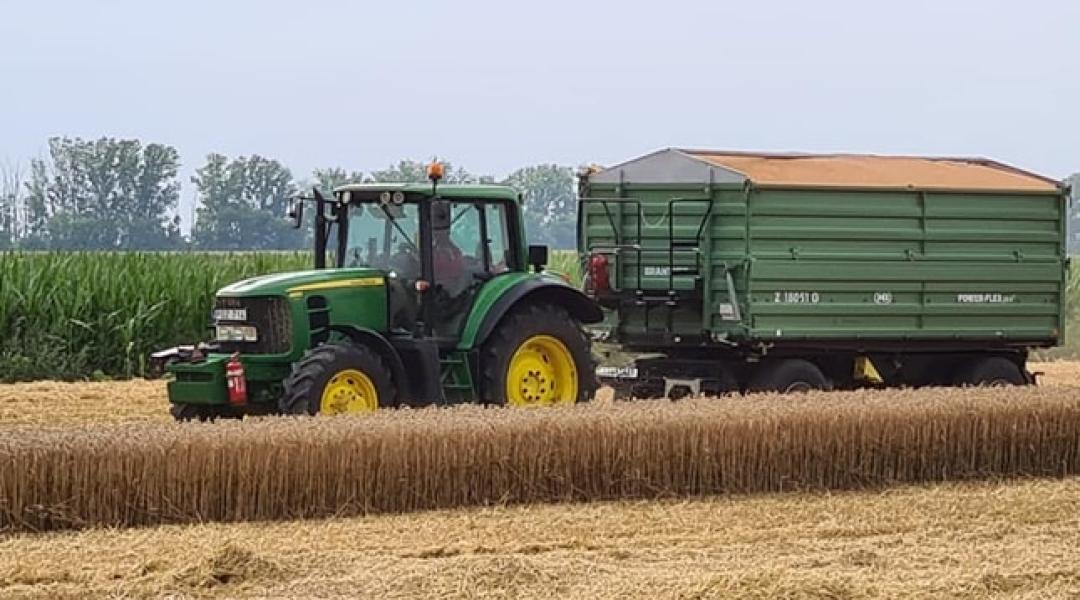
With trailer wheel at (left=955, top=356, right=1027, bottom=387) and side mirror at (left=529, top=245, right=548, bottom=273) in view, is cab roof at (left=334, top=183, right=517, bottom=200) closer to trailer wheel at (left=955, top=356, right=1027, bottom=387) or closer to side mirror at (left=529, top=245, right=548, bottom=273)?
side mirror at (left=529, top=245, right=548, bottom=273)

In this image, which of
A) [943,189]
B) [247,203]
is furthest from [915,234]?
[247,203]

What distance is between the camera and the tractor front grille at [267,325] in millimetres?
13289

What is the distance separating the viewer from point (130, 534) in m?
10.0

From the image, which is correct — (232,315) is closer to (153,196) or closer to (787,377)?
(787,377)

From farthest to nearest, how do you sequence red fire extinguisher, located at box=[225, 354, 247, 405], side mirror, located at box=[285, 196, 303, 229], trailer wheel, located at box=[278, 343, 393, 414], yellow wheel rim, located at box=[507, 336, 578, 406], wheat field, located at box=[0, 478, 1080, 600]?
yellow wheel rim, located at box=[507, 336, 578, 406], side mirror, located at box=[285, 196, 303, 229], red fire extinguisher, located at box=[225, 354, 247, 405], trailer wheel, located at box=[278, 343, 393, 414], wheat field, located at box=[0, 478, 1080, 600]

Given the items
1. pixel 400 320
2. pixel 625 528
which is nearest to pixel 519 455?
pixel 625 528

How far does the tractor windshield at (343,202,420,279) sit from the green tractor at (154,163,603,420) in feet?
0.03

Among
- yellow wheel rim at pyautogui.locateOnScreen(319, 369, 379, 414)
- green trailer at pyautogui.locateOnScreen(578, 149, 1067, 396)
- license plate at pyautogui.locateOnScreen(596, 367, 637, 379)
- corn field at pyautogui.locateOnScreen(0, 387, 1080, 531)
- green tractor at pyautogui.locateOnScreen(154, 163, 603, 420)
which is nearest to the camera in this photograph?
corn field at pyautogui.locateOnScreen(0, 387, 1080, 531)

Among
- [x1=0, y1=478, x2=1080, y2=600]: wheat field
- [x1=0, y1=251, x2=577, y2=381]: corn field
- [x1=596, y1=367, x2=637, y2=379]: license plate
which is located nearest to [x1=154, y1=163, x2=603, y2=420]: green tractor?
[x1=596, y1=367, x2=637, y2=379]: license plate

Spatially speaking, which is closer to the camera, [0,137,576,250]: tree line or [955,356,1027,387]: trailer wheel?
[955,356,1027,387]: trailer wheel

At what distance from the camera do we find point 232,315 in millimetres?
13500

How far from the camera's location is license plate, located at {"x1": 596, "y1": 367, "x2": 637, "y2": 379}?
16438 millimetres

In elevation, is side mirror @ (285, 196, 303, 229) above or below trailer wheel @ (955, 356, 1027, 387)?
above

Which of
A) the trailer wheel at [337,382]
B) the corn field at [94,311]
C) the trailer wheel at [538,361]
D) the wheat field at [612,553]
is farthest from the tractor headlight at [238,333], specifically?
the corn field at [94,311]
